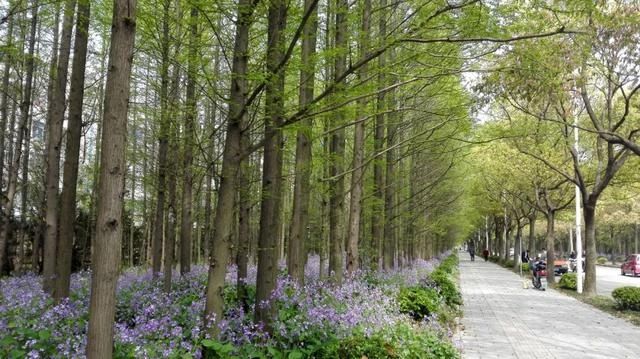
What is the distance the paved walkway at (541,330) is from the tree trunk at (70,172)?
6133 mm

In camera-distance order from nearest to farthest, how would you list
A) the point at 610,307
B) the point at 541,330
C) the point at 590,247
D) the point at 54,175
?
the point at 54,175, the point at 541,330, the point at 610,307, the point at 590,247

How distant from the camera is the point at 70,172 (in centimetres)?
676

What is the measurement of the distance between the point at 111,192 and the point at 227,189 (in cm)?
159

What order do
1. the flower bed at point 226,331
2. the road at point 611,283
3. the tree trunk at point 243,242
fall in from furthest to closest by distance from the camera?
1. the road at point 611,283
2. the tree trunk at point 243,242
3. the flower bed at point 226,331

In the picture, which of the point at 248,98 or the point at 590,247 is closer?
the point at 248,98

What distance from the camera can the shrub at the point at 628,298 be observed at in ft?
44.8

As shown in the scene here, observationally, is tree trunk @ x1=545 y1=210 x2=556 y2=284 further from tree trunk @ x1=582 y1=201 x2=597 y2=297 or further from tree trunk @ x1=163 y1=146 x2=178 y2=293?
tree trunk @ x1=163 y1=146 x2=178 y2=293

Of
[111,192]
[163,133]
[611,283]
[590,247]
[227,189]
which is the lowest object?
[611,283]

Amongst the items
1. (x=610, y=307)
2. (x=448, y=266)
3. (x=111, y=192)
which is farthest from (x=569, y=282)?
(x=111, y=192)

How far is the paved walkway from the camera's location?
333 inches

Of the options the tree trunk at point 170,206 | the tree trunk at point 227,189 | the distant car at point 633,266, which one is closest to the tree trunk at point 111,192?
the tree trunk at point 227,189

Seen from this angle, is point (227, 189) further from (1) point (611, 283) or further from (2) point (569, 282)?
(1) point (611, 283)

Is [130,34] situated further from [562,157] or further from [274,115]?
[562,157]

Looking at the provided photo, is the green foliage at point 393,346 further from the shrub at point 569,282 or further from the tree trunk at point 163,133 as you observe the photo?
the shrub at point 569,282
